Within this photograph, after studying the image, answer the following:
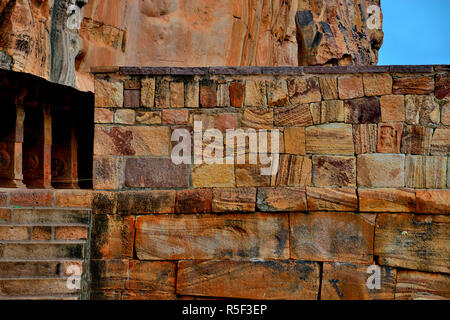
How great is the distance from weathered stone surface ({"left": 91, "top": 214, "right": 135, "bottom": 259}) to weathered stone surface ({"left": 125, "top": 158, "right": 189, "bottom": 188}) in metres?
0.40

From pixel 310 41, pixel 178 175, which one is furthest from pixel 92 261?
pixel 310 41

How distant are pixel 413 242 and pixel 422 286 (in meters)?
0.45

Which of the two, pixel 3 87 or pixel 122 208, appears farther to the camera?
pixel 3 87

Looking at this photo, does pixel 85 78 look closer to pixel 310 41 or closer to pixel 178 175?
pixel 178 175

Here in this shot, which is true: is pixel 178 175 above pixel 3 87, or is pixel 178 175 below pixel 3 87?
below

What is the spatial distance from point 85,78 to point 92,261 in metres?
6.59

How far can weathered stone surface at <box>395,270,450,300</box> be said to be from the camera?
4.84 metres

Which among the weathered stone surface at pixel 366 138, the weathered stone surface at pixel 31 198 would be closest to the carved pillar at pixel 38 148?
the weathered stone surface at pixel 31 198

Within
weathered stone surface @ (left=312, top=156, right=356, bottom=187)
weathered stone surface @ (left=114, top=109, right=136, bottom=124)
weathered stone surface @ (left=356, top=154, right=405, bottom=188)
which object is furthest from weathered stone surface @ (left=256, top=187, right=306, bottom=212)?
weathered stone surface @ (left=114, top=109, right=136, bottom=124)

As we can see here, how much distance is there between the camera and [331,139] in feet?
16.5

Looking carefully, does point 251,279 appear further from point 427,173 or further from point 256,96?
point 427,173

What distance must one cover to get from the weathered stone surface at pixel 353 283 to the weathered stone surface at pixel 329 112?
149 cm

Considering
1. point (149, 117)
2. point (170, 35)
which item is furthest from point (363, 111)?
point (170, 35)

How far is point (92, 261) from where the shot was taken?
503 centimetres
